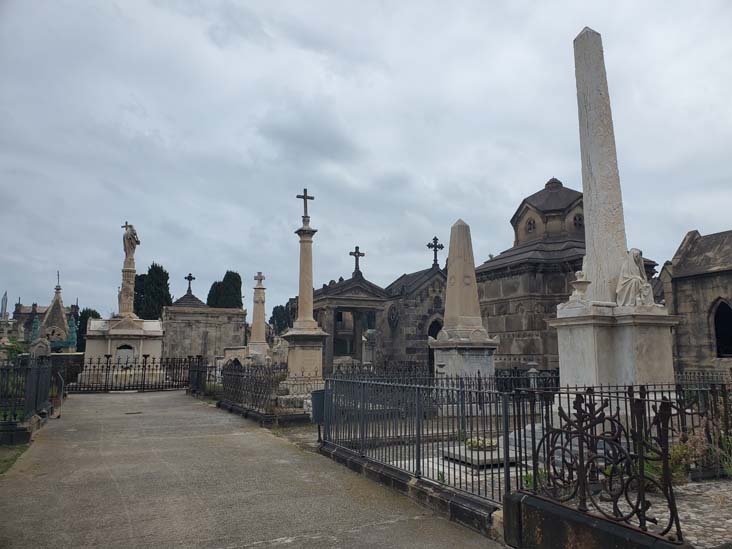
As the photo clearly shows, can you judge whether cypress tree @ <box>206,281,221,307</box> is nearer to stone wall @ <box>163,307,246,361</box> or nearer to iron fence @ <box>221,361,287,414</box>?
stone wall @ <box>163,307,246,361</box>

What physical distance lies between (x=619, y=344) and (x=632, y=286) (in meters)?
0.82

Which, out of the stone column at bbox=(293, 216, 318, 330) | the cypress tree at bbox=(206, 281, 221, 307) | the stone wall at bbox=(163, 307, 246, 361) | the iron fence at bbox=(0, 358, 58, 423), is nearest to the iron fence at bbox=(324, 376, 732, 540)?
the iron fence at bbox=(0, 358, 58, 423)

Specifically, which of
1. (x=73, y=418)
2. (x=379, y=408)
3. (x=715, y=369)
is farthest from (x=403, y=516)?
(x=715, y=369)

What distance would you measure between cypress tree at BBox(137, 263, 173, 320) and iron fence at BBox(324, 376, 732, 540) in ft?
146

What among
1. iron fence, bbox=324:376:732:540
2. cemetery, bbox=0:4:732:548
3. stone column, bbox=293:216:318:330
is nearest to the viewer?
iron fence, bbox=324:376:732:540

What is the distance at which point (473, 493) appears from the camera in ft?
17.7

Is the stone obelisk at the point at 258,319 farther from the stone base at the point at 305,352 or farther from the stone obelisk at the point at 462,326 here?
the stone obelisk at the point at 462,326

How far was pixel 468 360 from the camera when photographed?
1390 centimetres

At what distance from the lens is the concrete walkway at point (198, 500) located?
4910mm

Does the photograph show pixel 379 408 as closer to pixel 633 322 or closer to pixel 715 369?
pixel 633 322

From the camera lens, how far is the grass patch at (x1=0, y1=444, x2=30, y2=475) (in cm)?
782

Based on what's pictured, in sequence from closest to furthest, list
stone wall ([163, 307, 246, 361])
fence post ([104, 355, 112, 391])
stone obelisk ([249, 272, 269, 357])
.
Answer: fence post ([104, 355, 112, 391])
stone obelisk ([249, 272, 269, 357])
stone wall ([163, 307, 246, 361])

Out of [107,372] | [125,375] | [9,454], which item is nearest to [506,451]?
[9,454]

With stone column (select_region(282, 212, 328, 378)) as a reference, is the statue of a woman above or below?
above
